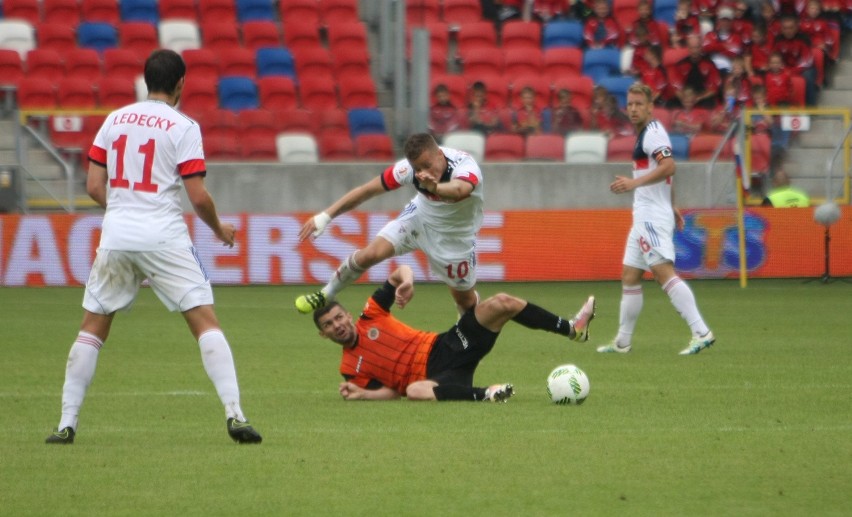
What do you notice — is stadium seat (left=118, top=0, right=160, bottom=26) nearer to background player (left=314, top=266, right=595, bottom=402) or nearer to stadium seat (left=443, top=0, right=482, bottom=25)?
stadium seat (left=443, top=0, right=482, bottom=25)

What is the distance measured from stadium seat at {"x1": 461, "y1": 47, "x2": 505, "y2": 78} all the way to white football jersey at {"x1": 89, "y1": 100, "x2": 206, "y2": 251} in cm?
1783

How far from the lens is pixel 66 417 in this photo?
7.54 meters

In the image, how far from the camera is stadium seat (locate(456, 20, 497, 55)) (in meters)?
25.5

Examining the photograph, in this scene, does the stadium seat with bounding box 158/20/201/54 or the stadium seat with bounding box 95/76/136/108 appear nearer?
the stadium seat with bounding box 95/76/136/108

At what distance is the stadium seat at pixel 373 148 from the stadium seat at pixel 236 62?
111 inches

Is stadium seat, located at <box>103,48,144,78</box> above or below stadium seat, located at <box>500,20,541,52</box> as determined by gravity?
below

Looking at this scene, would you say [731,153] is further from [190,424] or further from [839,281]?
[190,424]

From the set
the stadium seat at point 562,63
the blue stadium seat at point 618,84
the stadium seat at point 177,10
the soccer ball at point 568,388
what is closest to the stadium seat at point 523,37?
the stadium seat at point 562,63

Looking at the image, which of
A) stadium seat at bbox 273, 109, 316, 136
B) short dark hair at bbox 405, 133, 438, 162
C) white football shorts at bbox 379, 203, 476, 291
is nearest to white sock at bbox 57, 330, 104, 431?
short dark hair at bbox 405, 133, 438, 162

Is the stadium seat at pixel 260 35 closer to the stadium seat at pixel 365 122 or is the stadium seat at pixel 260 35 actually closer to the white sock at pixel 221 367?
the stadium seat at pixel 365 122

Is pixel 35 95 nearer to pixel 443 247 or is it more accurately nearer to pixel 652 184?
pixel 652 184

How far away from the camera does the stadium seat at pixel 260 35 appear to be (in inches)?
979

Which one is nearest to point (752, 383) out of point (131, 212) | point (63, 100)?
point (131, 212)

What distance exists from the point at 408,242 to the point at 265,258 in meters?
9.49
